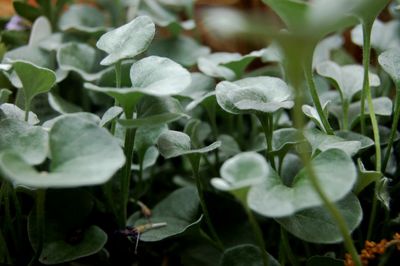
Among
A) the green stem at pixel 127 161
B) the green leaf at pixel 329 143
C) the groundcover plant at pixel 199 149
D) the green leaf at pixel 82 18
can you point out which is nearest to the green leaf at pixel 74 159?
the groundcover plant at pixel 199 149

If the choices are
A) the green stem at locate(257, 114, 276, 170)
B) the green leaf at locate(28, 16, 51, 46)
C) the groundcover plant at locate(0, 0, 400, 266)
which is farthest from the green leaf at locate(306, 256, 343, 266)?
the green leaf at locate(28, 16, 51, 46)

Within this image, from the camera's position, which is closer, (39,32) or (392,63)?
(392,63)

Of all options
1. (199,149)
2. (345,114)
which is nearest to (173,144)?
(199,149)

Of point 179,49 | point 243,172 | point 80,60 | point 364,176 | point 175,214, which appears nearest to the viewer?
point 243,172

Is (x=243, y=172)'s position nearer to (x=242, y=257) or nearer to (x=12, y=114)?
(x=242, y=257)

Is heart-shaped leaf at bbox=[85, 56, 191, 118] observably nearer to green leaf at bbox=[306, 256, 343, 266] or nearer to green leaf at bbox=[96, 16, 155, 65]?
green leaf at bbox=[96, 16, 155, 65]
